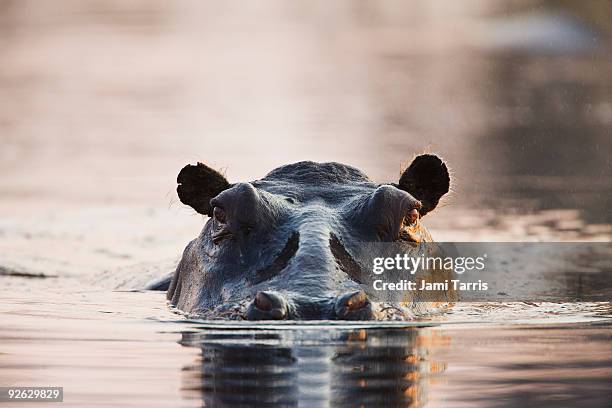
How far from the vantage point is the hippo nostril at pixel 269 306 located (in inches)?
363

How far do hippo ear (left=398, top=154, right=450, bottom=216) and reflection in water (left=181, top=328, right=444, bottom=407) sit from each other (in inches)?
88.4

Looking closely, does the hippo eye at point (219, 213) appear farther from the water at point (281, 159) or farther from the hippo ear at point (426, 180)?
the hippo ear at point (426, 180)

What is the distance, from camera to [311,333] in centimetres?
917

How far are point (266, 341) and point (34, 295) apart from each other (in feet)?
17.3

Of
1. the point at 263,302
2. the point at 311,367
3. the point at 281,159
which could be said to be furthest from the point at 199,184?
the point at 281,159

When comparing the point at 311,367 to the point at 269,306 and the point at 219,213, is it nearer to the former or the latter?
the point at 269,306

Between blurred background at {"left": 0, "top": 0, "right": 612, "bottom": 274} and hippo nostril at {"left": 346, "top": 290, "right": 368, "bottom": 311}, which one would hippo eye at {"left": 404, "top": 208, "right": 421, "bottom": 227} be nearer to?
blurred background at {"left": 0, "top": 0, "right": 612, "bottom": 274}

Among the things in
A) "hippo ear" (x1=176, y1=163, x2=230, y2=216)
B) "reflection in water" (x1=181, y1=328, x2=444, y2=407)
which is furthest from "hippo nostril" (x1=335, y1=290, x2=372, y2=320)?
"hippo ear" (x1=176, y1=163, x2=230, y2=216)

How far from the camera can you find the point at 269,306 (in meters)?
9.30

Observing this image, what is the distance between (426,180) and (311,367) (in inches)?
156

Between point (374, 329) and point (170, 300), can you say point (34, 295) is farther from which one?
point (374, 329)

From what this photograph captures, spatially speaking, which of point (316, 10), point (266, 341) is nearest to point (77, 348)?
point (266, 341)

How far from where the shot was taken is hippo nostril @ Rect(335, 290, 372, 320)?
9305 millimetres

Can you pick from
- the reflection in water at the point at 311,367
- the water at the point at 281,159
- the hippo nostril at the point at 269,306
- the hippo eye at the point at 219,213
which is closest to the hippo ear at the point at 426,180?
the water at the point at 281,159
